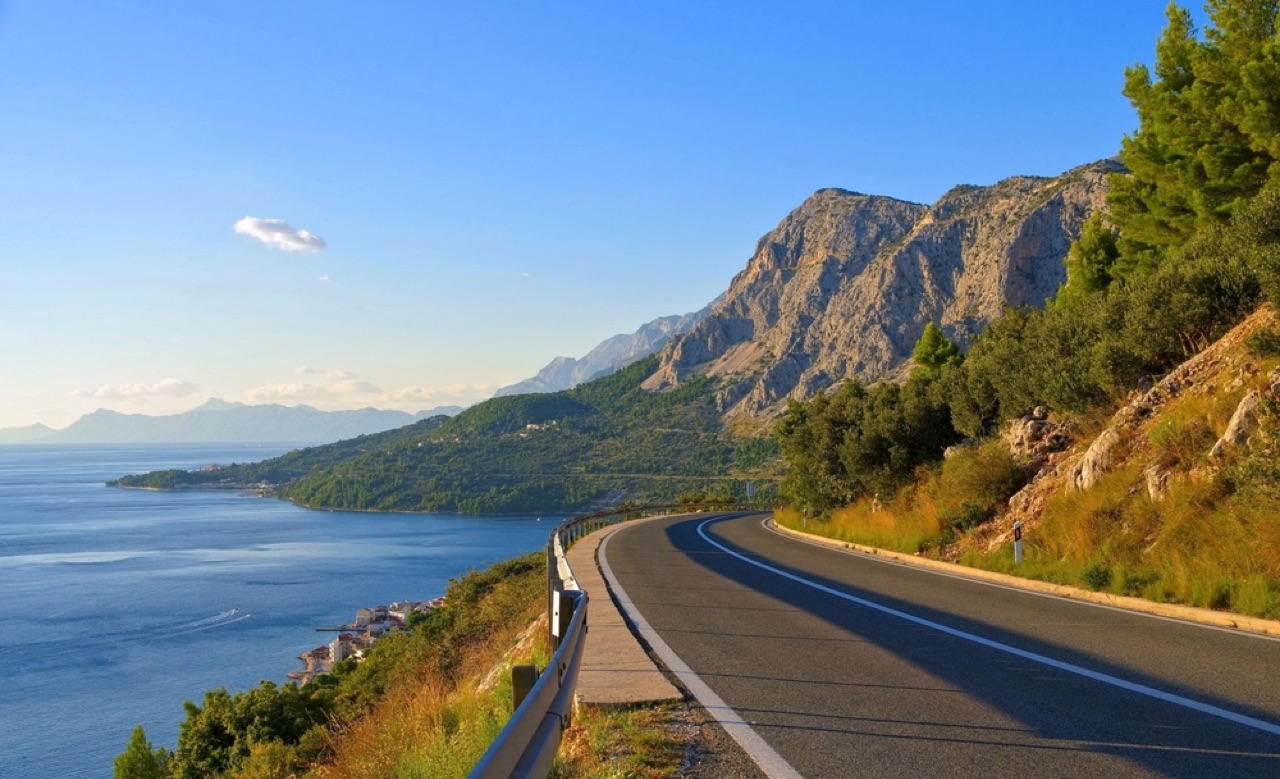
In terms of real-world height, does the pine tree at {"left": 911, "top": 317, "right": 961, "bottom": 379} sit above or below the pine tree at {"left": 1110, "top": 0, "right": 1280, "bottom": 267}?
below

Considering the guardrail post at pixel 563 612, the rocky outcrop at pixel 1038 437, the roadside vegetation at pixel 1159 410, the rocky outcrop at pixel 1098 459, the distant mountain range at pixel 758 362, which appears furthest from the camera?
the distant mountain range at pixel 758 362

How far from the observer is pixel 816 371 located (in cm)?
14350

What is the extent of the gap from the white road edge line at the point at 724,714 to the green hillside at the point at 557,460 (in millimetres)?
96401

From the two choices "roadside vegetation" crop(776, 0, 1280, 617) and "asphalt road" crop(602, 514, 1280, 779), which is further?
Result: "roadside vegetation" crop(776, 0, 1280, 617)

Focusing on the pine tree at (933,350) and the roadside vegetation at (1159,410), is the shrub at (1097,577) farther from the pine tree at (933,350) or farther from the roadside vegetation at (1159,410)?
the pine tree at (933,350)

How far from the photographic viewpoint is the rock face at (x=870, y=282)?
113625 millimetres

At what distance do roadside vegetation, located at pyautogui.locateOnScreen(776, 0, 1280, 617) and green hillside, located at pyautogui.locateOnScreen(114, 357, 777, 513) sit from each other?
78.6 meters

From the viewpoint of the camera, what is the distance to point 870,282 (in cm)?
14262

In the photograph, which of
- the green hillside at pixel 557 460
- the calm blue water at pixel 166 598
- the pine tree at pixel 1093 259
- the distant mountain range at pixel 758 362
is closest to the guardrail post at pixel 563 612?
the calm blue water at pixel 166 598

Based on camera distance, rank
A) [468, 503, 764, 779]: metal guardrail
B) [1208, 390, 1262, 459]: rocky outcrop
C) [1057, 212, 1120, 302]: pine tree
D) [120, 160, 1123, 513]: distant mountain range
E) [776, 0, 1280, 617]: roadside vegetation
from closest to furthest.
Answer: [468, 503, 764, 779]: metal guardrail, [776, 0, 1280, 617]: roadside vegetation, [1208, 390, 1262, 459]: rocky outcrop, [1057, 212, 1120, 302]: pine tree, [120, 160, 1123, 513]: distant mountain range

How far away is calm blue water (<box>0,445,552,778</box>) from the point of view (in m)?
32.2

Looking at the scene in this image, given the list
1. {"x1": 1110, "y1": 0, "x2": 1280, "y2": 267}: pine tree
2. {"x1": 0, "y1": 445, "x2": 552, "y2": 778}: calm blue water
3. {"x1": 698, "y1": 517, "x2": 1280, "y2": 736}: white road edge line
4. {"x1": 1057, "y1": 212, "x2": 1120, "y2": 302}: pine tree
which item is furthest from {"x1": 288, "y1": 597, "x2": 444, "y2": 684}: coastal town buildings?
{"x1": 1057, "y1": 212, "x2": 1120, "y2": 302}: pine tree

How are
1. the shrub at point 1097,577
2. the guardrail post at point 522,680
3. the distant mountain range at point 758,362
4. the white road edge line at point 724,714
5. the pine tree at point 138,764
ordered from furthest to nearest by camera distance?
the distant mountain range at point 758,362 < the pine tree at point 138,764 < the shrub at point 1097,577 < the white road edge line at point 724,714 < the guardrail post at point 522,680

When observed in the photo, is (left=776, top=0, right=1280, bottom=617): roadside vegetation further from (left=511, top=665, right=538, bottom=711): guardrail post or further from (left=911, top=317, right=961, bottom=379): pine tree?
(left=911, top=317, right=961, bottom=379): pine tree
